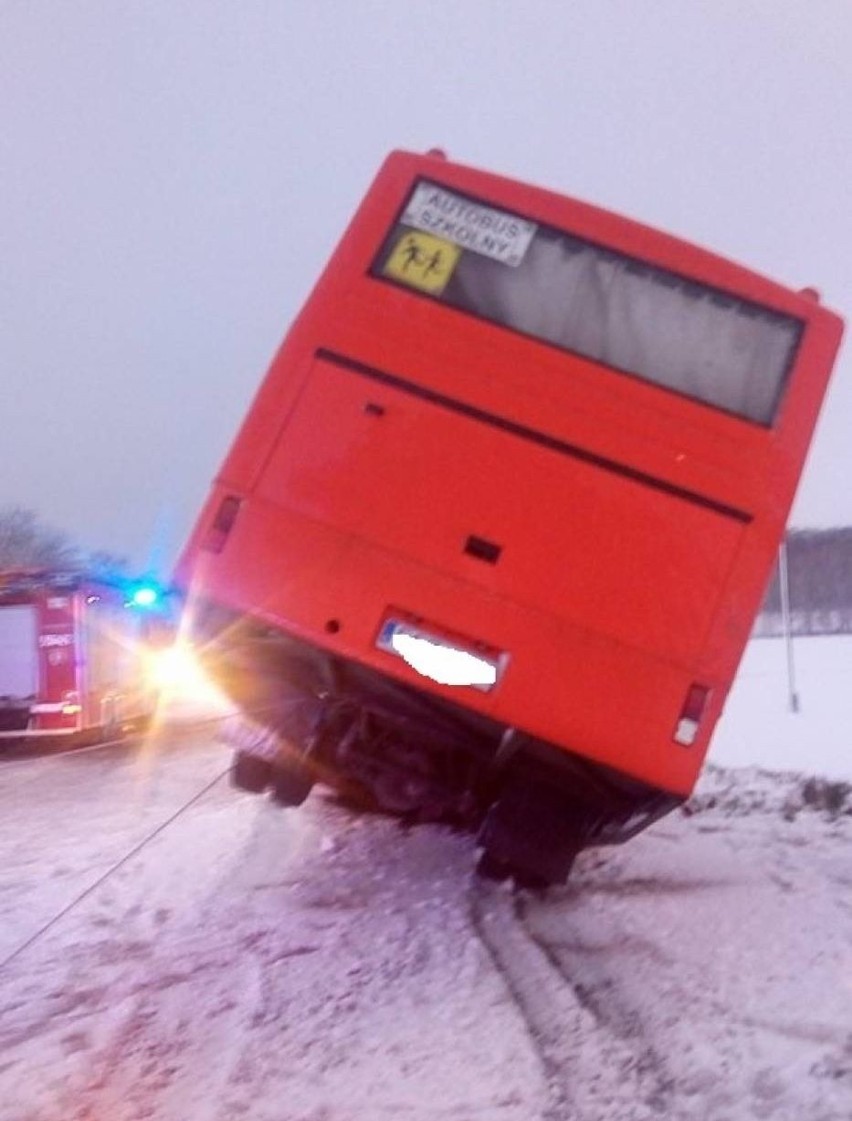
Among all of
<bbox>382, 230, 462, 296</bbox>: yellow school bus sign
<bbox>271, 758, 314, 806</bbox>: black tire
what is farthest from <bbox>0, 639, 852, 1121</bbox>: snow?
<bbox>382, 230, 462, 296</bbox>: yellow school bus sign

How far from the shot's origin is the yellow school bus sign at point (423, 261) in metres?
7.07

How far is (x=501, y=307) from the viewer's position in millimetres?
7016

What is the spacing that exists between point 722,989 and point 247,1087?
8.19 ft

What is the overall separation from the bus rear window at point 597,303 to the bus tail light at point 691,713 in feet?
4.67

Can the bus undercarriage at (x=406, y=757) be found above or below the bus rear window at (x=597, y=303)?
below

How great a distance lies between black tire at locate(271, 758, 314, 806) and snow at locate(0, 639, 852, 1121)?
39cm

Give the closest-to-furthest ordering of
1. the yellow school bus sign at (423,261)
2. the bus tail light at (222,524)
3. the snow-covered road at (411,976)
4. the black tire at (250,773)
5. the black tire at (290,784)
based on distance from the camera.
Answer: the snow-covered road at (411,976) < the bus tail light at (222,524) < the yellow school bus sign at (423,261) < the black tire at (290,784) < the black tire at (250,773)

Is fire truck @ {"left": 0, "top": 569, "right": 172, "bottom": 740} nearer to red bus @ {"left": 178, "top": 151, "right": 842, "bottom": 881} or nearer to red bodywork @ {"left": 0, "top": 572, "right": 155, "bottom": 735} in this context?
red bodywork @ {"left": 0, "top": 572, "right": 155, "bottom": 735}

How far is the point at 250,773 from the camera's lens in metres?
9.87

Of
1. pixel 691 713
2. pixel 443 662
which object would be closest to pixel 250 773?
pixel 443 662

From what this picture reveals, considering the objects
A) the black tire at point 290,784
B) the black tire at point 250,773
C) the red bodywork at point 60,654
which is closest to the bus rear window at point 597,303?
the black tire at point 290,784

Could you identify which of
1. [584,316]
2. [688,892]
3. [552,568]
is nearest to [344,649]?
[552,568]

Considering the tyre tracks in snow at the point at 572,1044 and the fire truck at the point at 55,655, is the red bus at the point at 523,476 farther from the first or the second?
the fire truck at the point at 55,655

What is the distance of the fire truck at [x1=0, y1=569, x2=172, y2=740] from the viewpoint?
20.2 metres
